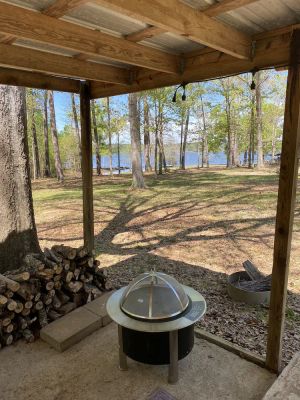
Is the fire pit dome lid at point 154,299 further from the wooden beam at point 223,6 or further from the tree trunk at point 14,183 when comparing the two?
the tree trunk at point 14,183

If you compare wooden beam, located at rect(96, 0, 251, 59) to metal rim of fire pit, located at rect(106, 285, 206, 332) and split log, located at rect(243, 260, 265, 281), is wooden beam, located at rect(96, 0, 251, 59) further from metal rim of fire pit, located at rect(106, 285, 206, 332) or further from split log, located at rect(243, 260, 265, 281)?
split log, located at rect(243, 260, 265, 281)

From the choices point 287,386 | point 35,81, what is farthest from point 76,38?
point 287,386

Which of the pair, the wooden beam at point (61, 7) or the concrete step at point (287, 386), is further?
the concrete step at point (287, 386)

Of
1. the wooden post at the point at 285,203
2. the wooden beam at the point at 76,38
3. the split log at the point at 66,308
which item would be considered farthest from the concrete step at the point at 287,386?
the wooden beam at the point at 76,38

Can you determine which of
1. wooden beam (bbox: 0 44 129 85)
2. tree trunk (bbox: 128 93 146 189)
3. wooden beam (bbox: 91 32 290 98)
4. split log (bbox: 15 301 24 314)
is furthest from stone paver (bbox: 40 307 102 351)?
tree trunk (bbox: 128 93 146 189)

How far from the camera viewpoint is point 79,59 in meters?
3.14

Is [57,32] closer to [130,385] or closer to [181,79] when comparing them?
[181,79]

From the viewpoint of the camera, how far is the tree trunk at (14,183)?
4105 millimetres

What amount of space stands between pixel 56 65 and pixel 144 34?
1126mm

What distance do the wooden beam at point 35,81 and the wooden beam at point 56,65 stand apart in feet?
2.22

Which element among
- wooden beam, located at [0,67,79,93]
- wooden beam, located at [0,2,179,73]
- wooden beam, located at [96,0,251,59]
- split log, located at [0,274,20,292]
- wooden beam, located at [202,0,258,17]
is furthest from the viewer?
wooden beam, located at [0,67,79,93]

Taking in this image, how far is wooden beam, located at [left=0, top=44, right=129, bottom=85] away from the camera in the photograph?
2.71 m

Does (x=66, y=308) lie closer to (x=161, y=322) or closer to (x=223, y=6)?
(x=161, y=322)

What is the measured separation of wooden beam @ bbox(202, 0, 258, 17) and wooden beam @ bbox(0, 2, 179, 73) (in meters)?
0.82
